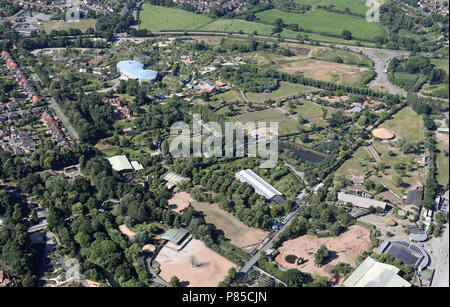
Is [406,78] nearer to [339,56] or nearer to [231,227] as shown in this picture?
[339,56]

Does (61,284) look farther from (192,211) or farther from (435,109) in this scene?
(435,109)

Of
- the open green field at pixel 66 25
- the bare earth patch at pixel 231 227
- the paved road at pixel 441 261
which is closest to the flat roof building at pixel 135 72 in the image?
the open green field at pixel 66 25

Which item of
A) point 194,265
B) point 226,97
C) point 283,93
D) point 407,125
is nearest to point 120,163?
point 194,265

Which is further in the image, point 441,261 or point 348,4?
point 348,4

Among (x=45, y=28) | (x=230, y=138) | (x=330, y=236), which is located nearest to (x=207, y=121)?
(x=230, y=138)

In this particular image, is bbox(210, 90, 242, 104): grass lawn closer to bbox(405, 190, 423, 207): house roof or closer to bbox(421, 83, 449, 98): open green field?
bbox(421, 83, 449, 98): open green field

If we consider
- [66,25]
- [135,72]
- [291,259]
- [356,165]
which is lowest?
[291,259]

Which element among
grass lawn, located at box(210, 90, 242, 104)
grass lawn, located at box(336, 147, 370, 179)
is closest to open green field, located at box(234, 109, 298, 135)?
grass lawn, located at box(210, 90, 242, 104)

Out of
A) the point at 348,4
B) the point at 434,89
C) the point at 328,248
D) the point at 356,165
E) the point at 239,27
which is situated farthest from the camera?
the point at 348,4
